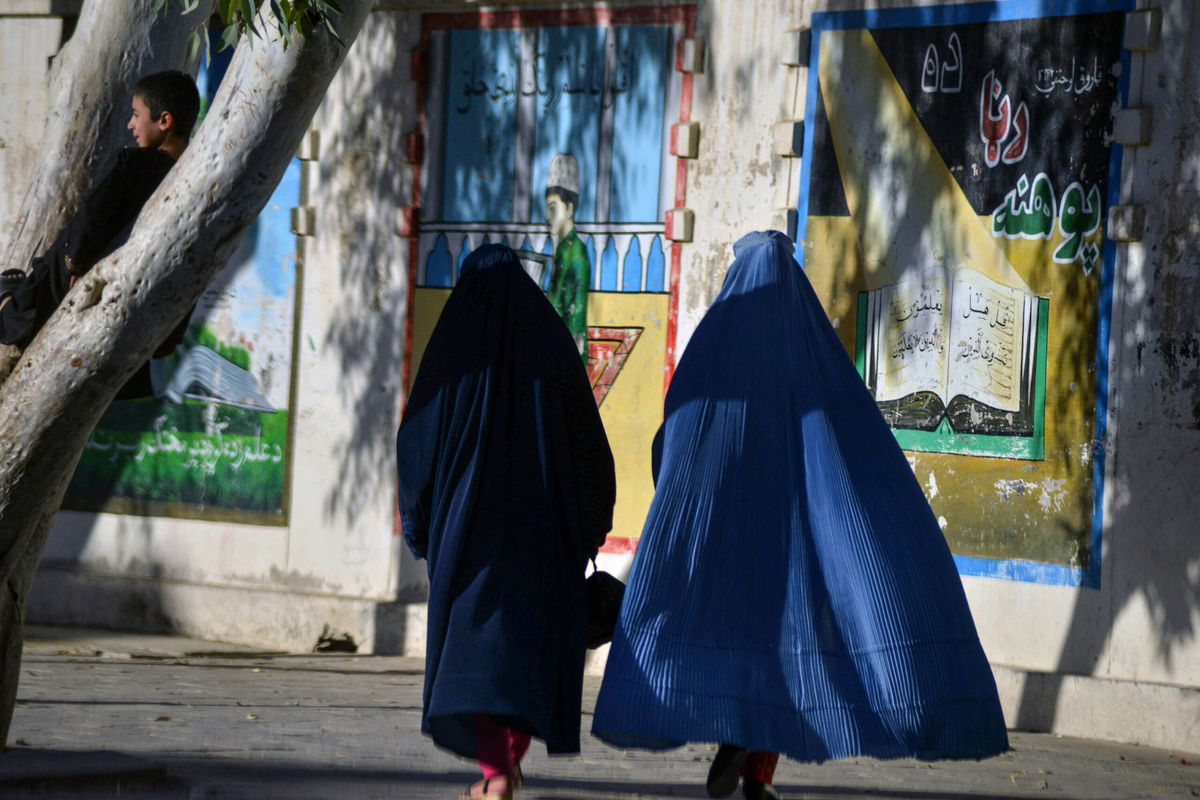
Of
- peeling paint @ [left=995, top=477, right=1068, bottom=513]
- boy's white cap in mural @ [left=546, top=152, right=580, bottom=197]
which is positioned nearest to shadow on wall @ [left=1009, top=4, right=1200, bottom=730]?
peeling paint @ [left=995, top=477, right=1068, bottom=513]

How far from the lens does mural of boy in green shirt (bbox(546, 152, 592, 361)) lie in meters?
9.05

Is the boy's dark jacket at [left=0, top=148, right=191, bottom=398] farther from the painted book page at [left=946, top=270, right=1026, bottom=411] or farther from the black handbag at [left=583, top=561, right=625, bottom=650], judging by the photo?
the painted book page at [left=946, top=270, right=1026, bottom=411]

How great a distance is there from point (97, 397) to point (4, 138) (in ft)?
21.3

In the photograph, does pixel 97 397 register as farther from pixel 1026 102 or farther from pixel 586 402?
pixel 1026 102

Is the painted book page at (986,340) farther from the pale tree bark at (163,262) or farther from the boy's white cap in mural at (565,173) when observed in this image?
the pale tree bark at (163,262)

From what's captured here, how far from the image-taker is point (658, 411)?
347 inches

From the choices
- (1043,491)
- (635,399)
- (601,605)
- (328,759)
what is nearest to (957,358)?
(1043,491)

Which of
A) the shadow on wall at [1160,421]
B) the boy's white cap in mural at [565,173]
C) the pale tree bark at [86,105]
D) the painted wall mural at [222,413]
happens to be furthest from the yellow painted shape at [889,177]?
the pale tree bark at [86,105]

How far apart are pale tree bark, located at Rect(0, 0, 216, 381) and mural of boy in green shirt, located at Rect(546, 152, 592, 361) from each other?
13.2ft

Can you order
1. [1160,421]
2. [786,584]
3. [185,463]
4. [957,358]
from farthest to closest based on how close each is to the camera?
1. [185,463]
2. [957,358]
3. [1160,421]
4. [786,584]

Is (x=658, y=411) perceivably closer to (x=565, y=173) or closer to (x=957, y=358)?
(x=565, y=173)

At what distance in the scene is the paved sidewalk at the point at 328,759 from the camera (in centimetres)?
530

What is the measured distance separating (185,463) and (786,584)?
20.4ft

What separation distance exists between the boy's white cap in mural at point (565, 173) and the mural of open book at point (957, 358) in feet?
5.74
